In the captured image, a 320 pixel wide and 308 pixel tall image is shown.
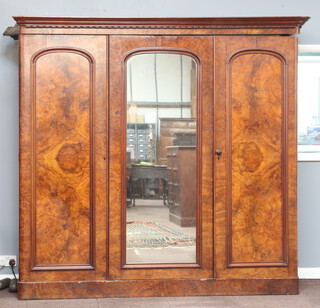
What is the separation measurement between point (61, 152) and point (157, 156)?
647mm

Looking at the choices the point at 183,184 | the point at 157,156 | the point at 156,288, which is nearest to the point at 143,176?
the point at 157,156

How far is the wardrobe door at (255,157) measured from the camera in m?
3.34

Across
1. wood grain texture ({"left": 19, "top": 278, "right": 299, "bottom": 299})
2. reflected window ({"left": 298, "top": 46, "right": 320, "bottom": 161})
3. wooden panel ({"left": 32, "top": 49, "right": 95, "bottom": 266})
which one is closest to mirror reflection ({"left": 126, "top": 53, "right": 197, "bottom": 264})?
wood grain texture ({"left": 19, "top": 278, "right": 299, "bottom": 299})

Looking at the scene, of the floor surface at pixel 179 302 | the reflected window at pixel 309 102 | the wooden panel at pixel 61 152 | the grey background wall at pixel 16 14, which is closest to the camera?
the floor surface at pixel 179 302

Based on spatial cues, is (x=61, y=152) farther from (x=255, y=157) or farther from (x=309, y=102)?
(x=309, y=102)

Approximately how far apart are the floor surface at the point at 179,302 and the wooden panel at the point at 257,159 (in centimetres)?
24

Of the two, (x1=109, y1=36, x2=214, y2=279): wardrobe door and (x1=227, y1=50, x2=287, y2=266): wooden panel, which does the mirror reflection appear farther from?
(x1=227, y1=50, x2=287, y2=266): wooden panel

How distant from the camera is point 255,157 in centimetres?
336

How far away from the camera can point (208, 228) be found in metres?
3.35

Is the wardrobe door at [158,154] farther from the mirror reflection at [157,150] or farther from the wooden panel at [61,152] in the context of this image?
the wooden panel at [61,152]

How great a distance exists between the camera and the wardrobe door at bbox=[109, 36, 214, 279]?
3.30m

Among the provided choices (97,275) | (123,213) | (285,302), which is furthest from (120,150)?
(285,302)

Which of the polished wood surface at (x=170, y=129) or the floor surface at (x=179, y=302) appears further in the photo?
the polished wood surface at (x=170, y=129)

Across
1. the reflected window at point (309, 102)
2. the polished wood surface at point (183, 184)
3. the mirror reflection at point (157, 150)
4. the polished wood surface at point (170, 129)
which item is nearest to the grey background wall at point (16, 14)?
the reflected window at point (309, 102)
